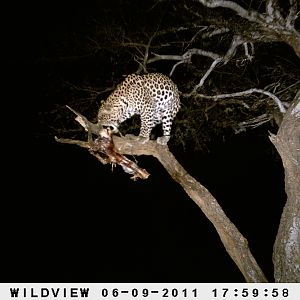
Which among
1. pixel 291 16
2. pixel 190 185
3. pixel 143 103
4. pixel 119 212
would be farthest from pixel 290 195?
pixel 119 212

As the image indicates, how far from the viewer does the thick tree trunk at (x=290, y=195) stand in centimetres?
696

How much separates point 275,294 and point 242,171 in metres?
13.3

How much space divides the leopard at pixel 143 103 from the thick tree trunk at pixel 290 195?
5.51 ft

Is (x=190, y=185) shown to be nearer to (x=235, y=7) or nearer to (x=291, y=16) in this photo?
(x=235, y=7)

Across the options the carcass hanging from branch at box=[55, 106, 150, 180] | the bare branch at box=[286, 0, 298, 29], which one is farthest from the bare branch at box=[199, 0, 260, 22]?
the carcass hanging from branch at box=[55, 106, 150, 180]

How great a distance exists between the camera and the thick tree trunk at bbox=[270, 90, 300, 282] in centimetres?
696

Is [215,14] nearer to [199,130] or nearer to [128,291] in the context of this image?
[199,130]

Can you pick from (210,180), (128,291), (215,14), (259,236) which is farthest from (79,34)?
(210,180)

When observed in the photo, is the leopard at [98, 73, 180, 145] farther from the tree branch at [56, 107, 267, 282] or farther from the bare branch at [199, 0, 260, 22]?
the bare branch at [199, 0, 260, 22]

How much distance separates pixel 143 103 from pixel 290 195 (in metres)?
2.46

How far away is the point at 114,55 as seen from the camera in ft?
31.7

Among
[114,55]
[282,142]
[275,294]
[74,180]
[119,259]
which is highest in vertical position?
[74,180]

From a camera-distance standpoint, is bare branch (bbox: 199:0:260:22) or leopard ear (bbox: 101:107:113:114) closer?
bare branch (bbox: 199:0:260:22)

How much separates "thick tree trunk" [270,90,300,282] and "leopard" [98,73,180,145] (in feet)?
5.51
